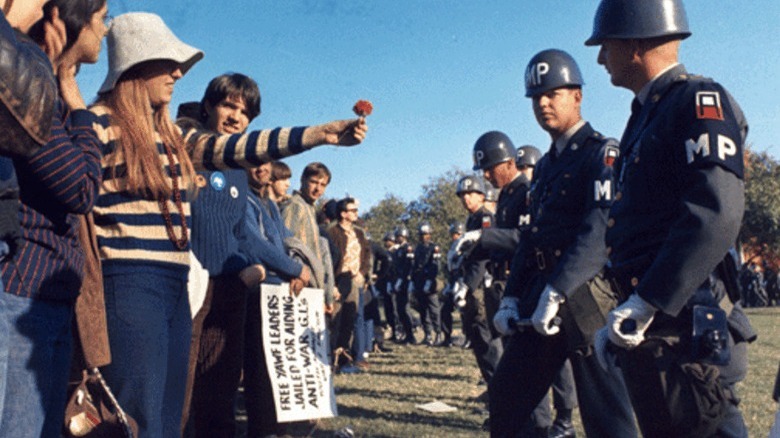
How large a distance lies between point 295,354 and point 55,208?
326 centimetres

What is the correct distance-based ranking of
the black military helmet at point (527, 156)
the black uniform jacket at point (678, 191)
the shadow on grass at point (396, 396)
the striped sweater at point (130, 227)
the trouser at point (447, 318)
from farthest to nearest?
the trouser at point (447, 318) < the black military helmet at point (527, 156) < the shadow on grass at point (396, 396) < the striped sweater at point (130, 227) < the black uniform jacket at point (678, 191)

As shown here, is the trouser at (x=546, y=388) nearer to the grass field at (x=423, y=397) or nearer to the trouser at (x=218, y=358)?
the trouser at (x=218, y=358)

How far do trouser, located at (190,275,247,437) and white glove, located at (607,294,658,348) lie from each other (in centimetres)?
242

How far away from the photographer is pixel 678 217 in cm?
248

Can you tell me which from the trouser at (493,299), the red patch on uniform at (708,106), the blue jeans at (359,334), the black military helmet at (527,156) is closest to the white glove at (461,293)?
the trouser at (493,299)

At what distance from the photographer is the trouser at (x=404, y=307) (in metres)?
18.6

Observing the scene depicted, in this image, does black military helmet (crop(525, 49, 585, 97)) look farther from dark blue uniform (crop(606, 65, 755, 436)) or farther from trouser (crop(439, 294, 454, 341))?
trouser (crop(439, 294, 454, 341))

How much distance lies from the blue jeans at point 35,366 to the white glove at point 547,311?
2.06 m

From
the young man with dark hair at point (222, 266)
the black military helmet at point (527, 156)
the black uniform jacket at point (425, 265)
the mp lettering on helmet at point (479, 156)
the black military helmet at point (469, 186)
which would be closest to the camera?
the young man with dark hair at point (222, 266)

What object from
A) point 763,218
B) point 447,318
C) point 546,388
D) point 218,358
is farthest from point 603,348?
point 763,218

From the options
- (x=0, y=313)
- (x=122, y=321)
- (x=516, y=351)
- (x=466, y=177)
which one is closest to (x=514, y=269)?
(x=516, y=351)

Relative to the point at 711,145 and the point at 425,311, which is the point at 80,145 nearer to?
the point at 711,145

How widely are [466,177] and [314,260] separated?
346cm

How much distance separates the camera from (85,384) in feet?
8.52
